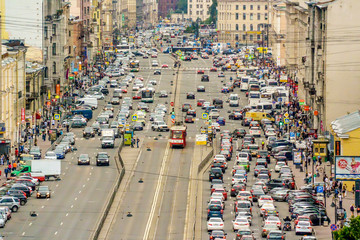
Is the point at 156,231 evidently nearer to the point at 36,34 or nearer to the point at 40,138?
the point at 40,138

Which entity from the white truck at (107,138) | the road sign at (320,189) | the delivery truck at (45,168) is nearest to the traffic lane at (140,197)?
the white truck at (107,138)

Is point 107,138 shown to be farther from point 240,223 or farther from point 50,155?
point 240,223

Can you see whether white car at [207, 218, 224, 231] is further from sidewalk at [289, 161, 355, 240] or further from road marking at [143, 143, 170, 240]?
sidewalk at [289, 161, 355, 240]

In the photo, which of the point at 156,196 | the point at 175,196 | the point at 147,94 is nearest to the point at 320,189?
the point at 175,196

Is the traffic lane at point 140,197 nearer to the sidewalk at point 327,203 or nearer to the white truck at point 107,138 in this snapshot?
the white truck at point 107,138

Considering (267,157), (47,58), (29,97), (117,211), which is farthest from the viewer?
(47,58)

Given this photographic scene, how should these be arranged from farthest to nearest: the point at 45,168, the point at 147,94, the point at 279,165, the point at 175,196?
the point at 147,94, the point at 279,165, the point at 45,168, the point at 175,196

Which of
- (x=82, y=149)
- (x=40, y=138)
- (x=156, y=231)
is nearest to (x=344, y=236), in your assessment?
(x=156, y=231)
